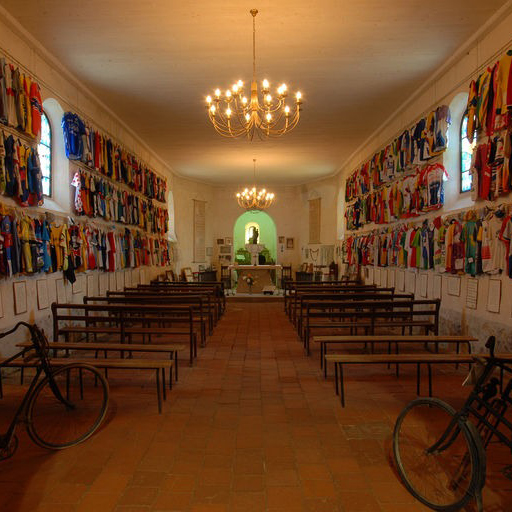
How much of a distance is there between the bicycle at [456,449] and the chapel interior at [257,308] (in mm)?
23

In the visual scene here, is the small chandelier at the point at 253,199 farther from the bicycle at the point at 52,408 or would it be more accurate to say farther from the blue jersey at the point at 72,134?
the bicycle at the point at 52,408

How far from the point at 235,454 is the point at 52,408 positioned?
80.4 inches

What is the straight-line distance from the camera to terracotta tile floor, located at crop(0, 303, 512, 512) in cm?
265

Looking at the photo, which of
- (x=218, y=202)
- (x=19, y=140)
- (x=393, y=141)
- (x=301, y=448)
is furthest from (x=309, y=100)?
(x=218, y=202)

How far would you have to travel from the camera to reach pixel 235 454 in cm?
326

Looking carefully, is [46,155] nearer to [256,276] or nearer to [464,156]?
[464,156]

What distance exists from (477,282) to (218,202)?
14776 millimetres

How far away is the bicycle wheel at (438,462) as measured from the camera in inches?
92.6

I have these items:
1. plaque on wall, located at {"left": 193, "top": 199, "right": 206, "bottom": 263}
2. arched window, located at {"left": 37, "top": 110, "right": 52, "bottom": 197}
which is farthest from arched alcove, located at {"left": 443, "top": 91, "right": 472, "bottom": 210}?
plaque on wall, located at {"left": 193, "top": 199, "right": 206, "bottom": 263}

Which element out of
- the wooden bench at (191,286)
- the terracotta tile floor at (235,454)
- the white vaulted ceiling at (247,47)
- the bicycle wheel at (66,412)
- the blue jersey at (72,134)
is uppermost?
the white vaulted ceiling at (247,47)

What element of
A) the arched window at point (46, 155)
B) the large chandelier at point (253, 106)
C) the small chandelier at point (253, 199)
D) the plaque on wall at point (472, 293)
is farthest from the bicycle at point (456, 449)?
the small chandelier at point (253, 199)

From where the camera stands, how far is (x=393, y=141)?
32.0 feet

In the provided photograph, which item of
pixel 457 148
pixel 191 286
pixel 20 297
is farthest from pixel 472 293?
pixel 20 297

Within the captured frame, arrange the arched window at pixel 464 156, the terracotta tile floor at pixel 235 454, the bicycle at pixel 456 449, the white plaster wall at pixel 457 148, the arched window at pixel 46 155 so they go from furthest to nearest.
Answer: the arched window at pixel 46 155 < the arched window at pixel 464 156 < the white plaster wall at pixel 457 148 < the terracotta tile floor at pixel 235 454 < the bicycle at pixel 456 449
